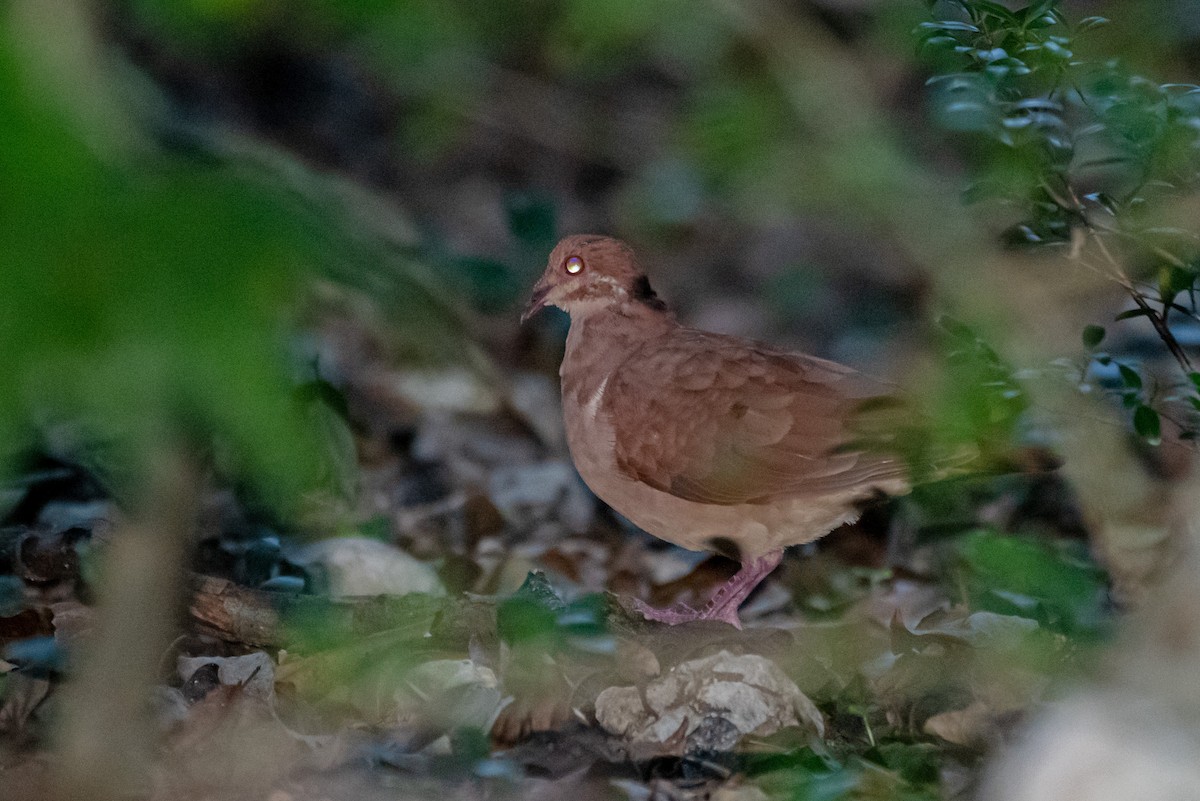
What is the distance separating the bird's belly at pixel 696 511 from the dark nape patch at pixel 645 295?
354 mm

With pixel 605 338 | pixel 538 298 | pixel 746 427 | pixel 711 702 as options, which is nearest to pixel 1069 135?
pixel 746 427

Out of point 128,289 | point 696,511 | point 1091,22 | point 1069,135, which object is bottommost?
point 696,511

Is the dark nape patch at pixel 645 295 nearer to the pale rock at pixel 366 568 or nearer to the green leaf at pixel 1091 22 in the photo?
the pale rock at pixel 366 568

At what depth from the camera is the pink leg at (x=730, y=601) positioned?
3.44m

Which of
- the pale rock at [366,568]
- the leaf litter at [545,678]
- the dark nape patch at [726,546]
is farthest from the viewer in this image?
the pale rock at [366,568]

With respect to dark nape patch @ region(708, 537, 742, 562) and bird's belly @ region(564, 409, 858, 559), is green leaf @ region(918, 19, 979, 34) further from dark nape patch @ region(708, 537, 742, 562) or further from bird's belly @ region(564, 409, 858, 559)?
dark nape patch @ region(708, 537, 742, 562)

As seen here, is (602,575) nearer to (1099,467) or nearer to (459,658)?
(459,658)

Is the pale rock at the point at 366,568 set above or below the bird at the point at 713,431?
below

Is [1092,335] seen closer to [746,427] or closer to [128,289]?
[746,427]

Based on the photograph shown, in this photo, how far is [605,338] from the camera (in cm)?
347

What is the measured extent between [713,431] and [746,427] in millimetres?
76

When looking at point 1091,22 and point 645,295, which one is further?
point 645,295

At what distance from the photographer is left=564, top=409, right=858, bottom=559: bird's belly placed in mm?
3168

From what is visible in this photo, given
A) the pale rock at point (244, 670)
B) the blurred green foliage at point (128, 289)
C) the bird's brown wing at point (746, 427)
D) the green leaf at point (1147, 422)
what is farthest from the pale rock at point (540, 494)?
the blurred green foliage at point (128, 289)
